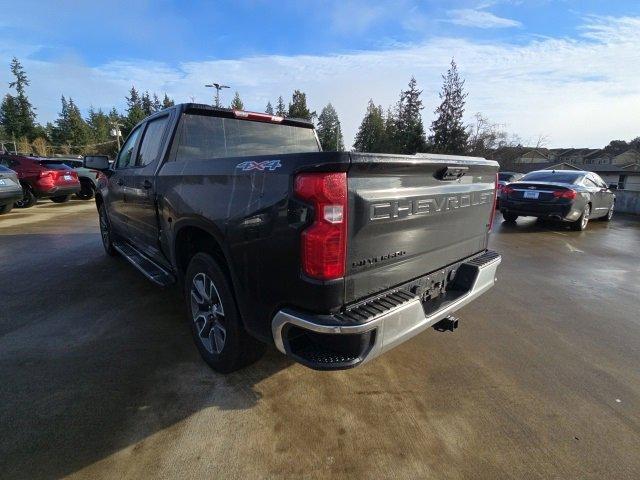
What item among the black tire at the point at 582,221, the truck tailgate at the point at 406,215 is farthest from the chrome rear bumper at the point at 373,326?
the black tire at the point at 582,221

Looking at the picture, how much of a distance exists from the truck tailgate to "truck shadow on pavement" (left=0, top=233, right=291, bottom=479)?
4.09 ft

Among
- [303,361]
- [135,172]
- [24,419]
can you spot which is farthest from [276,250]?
[135,172]

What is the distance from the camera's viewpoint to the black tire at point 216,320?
8.06 feet

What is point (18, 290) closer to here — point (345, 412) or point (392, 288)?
point (345, 412)

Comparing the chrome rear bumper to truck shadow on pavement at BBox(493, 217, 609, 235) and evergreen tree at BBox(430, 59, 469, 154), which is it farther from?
evergreen tree at BBox(430, 59, 469, 154)

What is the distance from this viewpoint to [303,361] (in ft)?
6.40

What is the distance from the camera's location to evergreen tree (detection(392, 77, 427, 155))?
5541 cm

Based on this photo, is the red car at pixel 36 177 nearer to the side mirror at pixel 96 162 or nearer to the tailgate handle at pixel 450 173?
the side mirror at pixel 96 162

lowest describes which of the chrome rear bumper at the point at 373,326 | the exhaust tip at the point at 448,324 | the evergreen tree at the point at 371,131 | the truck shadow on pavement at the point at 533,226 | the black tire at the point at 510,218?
the truck shadow on pavement at the point at 533,226

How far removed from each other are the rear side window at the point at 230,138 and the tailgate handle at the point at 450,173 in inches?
78.4

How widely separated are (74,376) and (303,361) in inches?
75.6

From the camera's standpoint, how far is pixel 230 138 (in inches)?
142

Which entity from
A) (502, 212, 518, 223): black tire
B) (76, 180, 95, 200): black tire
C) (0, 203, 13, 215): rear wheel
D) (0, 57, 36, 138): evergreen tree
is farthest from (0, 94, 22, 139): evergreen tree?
(502, 212, 518, 223): black tire

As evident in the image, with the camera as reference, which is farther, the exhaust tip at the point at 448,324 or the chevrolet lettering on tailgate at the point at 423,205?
the exhaust tip at the point at 448,324
